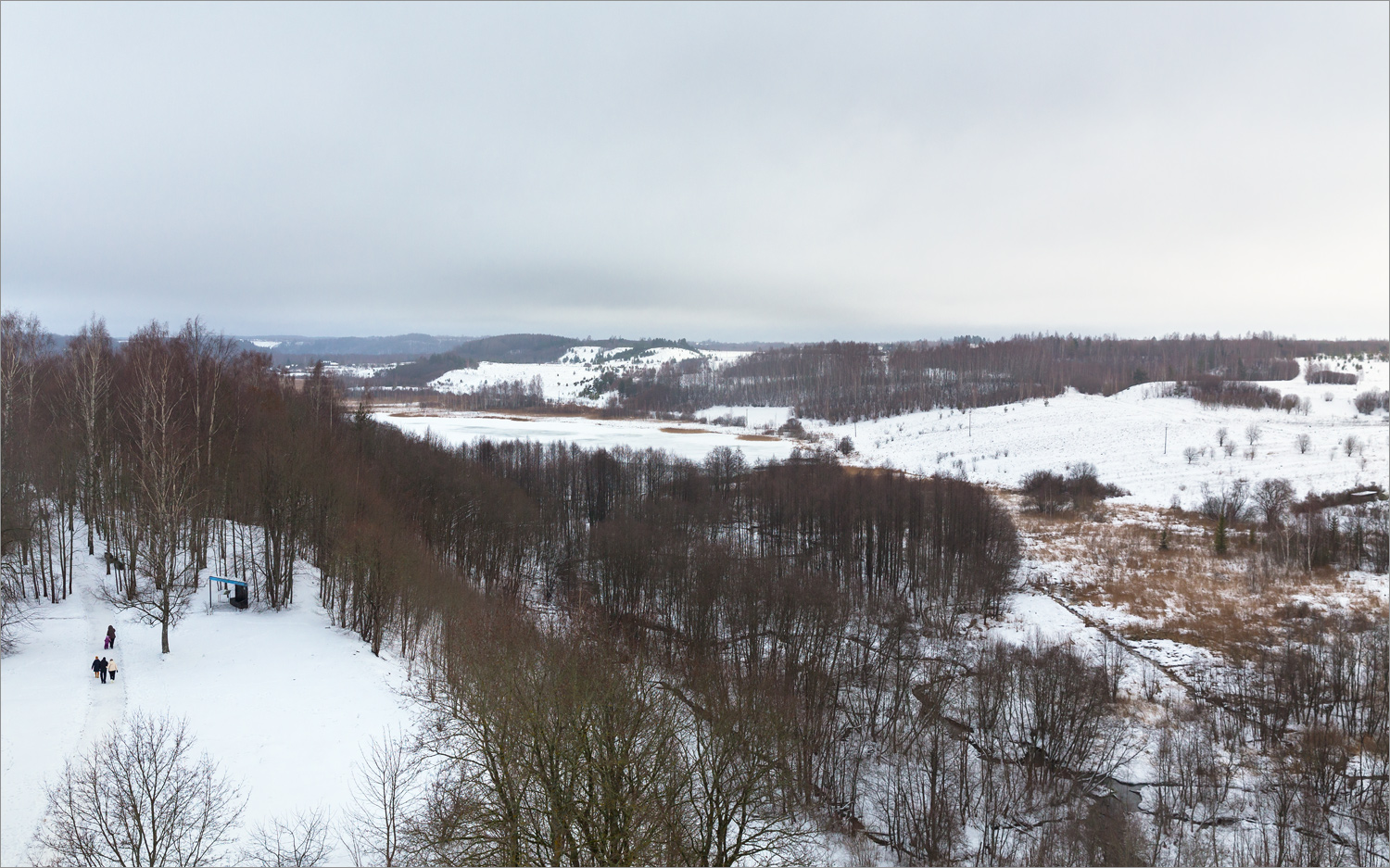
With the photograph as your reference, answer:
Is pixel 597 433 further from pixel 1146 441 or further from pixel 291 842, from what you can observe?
pixel 291 842

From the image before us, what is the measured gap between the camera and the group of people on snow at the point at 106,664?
65.8 feet

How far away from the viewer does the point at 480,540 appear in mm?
43375

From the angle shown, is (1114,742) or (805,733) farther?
(805,733)

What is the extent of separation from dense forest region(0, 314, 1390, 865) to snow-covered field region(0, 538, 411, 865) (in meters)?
1.50

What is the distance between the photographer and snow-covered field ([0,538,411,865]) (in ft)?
54.5

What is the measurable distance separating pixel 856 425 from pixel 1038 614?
76661 mm

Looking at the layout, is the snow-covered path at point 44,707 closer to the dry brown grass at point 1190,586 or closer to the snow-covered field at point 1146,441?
the dry brown grass at point 1190,586

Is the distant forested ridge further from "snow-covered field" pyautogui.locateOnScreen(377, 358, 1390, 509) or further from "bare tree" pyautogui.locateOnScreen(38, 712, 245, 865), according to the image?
"bare tree" pyautogui.locateOnScreen(38, 712, 245, 865)

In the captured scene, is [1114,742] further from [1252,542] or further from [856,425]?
[856,425]

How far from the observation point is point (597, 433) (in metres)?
105

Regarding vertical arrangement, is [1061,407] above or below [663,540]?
above

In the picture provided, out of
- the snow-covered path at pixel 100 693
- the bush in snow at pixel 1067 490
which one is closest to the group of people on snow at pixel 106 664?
the snow-covered path at pixel 100 693

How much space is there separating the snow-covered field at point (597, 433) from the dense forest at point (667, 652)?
113 ft

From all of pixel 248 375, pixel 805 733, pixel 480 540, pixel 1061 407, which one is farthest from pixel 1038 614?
pixel 1061 407
